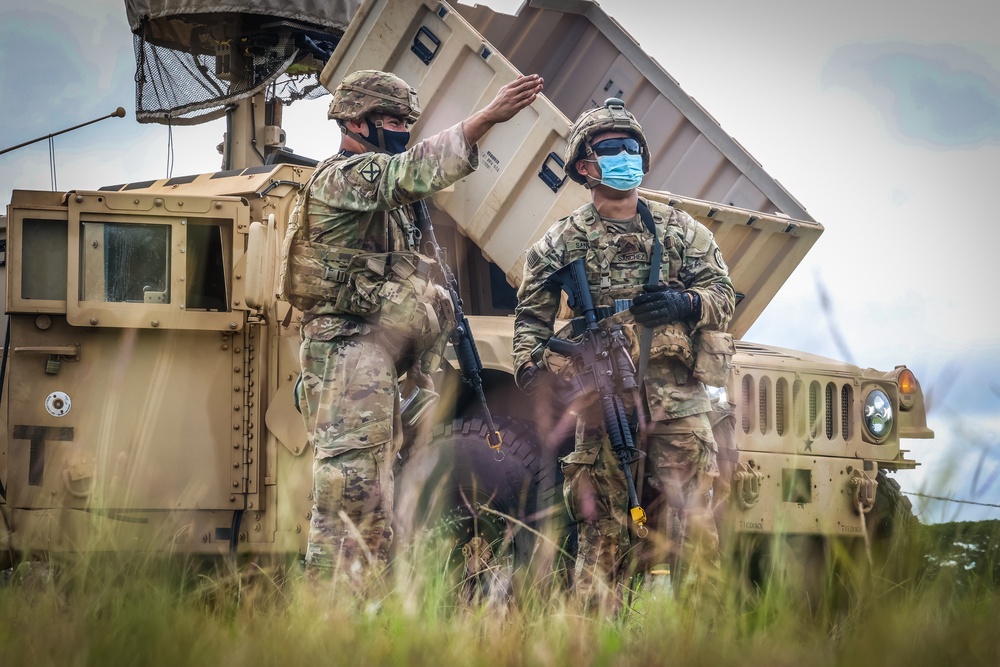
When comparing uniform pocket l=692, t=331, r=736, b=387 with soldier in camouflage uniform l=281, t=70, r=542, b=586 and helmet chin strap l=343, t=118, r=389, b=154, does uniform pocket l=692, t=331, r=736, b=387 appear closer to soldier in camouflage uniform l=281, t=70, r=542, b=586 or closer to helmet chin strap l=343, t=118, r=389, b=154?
soldier in camouflage uniform l=281, t=70, r=542, b=586

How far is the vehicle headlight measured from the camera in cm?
502

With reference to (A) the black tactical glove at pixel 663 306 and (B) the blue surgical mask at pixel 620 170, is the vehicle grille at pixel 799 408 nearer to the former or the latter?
(A) the black tactical glove at pixel 663 306

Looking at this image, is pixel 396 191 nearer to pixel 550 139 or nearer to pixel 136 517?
pixel 550 139

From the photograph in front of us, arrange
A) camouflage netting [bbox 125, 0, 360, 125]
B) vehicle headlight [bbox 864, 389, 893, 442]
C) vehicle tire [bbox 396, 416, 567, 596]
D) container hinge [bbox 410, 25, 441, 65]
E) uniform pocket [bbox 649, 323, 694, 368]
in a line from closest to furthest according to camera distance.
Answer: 1. uniform pocket [bbox 649, 323, 694, 368]
2. vehicle tire [bbox 396, 416, 567, 596]
3. vehicle headlight [bbox 864, 389, 893, 442]
4. container hinge [bbox 410, 25, 441, 65]
5. camouflage netting [bbox 125, 0, 360, 125]

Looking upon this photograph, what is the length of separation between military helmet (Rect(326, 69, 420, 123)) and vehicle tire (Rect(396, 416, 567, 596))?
1.30 metres

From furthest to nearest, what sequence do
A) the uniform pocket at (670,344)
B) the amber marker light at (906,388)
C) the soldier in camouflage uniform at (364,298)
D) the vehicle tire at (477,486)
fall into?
1. the amber marker light at (906,388)
2. the vehicle tire at (477,486)
3. the uniform pocket at (670,344)
4. the soldier in camouflage uniform at (364,298)

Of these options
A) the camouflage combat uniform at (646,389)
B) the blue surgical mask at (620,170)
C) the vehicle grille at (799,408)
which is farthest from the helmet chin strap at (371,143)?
the vehicle grille at (799,408)

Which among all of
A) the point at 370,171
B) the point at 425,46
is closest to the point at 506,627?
the point at 370,171

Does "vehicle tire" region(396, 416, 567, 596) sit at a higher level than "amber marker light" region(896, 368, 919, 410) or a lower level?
lower

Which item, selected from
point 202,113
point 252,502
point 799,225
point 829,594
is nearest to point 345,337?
point 252,502

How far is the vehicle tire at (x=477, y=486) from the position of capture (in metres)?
4.58

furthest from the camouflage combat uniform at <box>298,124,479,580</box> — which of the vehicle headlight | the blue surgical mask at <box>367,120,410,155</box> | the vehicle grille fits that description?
the vehicle headlight

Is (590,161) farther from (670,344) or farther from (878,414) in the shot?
(878,414)

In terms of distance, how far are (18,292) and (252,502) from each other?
1240mm
